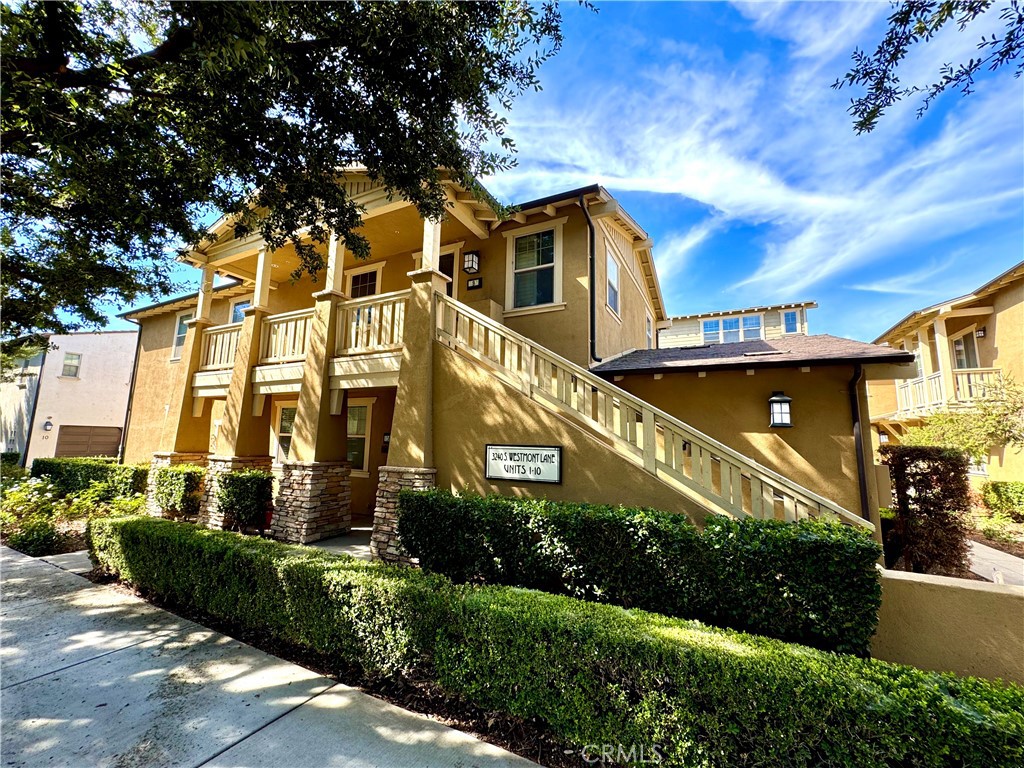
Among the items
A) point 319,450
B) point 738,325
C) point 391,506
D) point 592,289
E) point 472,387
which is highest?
point 738,325

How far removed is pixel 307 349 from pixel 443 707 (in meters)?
7.06

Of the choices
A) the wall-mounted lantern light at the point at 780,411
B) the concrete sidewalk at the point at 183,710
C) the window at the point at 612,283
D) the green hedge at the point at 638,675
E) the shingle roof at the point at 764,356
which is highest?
the window at the point at 612,283

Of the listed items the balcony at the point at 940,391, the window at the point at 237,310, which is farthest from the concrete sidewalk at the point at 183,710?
the balcony at the point at 940,391

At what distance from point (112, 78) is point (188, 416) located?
892 cm

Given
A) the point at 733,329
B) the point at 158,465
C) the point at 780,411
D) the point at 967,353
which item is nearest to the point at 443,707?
the point at 780,411

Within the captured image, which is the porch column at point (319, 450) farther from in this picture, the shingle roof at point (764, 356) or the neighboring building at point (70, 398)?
the neighboring building at point (70, 398)

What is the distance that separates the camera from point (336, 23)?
4211 millimetres

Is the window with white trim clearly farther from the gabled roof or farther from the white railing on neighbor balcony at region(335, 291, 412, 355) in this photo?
the gabled roof

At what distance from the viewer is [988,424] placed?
10.7 metres

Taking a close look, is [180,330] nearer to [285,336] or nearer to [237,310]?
[237,310]

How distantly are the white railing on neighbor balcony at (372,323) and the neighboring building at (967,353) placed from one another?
1296 centimetres

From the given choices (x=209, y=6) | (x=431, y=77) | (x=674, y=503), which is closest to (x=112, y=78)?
(x=209, y=6)

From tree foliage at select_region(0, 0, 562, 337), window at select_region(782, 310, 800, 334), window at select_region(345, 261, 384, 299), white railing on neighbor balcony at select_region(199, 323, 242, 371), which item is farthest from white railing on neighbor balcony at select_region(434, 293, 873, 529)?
window at select_region(782, 310, 800, 334)

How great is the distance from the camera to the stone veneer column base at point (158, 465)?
9.66 metres
